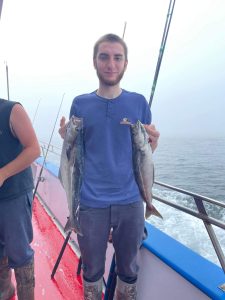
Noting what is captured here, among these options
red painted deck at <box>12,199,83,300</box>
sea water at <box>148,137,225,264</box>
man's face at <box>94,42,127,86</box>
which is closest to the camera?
man's face at <box>94,42,127,86</box>

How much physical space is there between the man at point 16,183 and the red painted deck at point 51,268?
2.58 feet

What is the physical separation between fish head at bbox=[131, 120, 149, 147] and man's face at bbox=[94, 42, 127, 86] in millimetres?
340

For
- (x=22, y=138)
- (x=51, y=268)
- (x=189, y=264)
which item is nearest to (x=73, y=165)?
(x=22, y=138)

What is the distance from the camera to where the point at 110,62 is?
160cm

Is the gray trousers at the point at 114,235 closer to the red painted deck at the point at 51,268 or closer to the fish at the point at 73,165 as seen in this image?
the fish at the point at 73,165

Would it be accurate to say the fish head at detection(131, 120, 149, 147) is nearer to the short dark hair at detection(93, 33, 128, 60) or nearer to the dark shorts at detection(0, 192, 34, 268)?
the short dark hair at detection(93, 33, 128, 60)

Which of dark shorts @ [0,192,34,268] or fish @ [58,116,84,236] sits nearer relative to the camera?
fish @ [58,116,84,236]

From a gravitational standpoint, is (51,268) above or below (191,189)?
above

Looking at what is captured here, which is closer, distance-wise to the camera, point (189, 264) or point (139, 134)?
point (139, 134)

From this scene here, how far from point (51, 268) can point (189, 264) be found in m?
1.73

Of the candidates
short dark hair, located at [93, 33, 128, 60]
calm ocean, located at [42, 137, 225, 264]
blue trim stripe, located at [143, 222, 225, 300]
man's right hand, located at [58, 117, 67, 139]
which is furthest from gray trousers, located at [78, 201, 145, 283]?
short dark hair, located at [93, 33, 128, 60]

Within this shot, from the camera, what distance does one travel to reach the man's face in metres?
1.61

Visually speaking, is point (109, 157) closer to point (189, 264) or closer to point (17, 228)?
point (17, 228)

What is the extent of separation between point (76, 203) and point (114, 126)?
518mm
